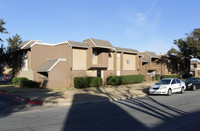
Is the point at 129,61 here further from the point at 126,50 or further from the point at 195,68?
the point at 195,68

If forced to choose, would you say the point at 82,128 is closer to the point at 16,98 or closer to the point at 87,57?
the point at 16,98

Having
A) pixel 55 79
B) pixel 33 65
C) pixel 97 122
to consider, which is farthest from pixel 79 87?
pixel 97 122

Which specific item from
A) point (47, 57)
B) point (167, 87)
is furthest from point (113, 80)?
point (167, 87)

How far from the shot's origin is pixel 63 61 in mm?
22000

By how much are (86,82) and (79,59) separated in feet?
11.1

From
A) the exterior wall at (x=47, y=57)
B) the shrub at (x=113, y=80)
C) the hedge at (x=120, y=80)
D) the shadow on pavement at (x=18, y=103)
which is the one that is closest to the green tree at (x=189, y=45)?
the hedge at (x=120, y=80)

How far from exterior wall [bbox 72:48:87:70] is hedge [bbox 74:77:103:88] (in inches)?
82.8

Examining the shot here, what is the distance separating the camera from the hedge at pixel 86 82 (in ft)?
70.5

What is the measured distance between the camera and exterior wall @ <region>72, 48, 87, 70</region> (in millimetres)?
23031

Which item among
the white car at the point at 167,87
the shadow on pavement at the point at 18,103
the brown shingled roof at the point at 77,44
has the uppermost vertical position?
the brown shingled roof at the point at 77,44

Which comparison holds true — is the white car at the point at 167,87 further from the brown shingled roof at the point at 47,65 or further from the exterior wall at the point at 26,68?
the exterior wall at the point at 26,68

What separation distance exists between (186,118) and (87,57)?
17.4 m

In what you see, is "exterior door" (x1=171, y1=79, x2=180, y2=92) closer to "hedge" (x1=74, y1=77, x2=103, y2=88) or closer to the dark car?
the dark car

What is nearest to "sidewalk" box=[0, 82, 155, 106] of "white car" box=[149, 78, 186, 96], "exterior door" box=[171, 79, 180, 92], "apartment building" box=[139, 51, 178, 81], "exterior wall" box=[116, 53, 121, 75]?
"white car" box=[149, 78, 186, 96]
